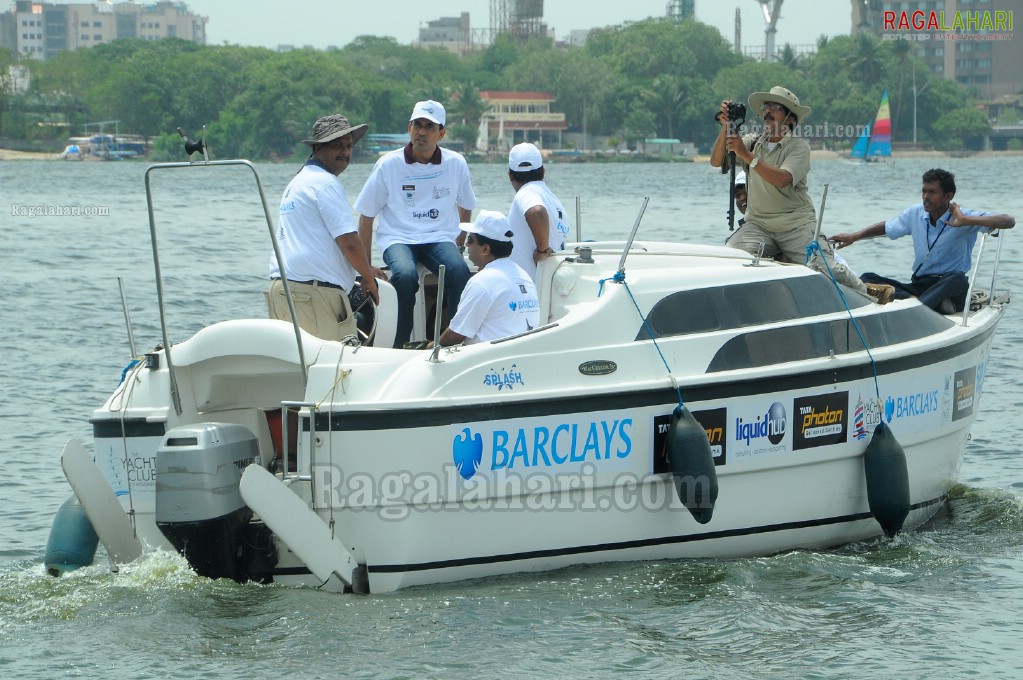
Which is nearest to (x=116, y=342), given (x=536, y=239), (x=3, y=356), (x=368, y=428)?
(x=3, y=356)

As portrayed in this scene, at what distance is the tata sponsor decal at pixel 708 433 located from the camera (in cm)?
732

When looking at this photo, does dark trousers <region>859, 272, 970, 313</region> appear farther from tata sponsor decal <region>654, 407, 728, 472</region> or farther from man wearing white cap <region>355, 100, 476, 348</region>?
man wearing white cap <region>355, 100, 476, 348</region>

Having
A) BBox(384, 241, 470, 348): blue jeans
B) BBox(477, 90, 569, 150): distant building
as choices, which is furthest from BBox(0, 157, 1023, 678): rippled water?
BBox(477, 90, 569, 150): distant building

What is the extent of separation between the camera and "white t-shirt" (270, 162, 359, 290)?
7.58m

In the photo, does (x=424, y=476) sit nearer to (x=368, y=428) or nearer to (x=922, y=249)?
(x=368, y=428)

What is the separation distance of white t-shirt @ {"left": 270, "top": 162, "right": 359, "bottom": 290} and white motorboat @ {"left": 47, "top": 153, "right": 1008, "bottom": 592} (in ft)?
1.82

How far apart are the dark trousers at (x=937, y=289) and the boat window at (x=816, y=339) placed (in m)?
0.77

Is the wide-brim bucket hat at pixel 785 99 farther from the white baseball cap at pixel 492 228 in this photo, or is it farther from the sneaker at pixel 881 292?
the white baseball cap at pixel 492 228

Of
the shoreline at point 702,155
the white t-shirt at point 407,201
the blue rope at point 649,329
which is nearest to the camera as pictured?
the blue rope at point 649,329

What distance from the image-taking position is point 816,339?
8.01 metres

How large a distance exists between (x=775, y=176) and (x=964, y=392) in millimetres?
1803

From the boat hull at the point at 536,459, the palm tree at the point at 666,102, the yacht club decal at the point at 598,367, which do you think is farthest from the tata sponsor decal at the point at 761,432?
the palm tree at the point at 666,102

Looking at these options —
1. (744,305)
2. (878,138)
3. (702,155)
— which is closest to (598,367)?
(744,305)

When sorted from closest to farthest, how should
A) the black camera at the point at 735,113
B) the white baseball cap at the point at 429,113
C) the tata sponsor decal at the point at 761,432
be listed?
the tata sponsor decal at the point at 761,432
the white baseball cap at the point at 429,113
the black camera at the point at 735,113
